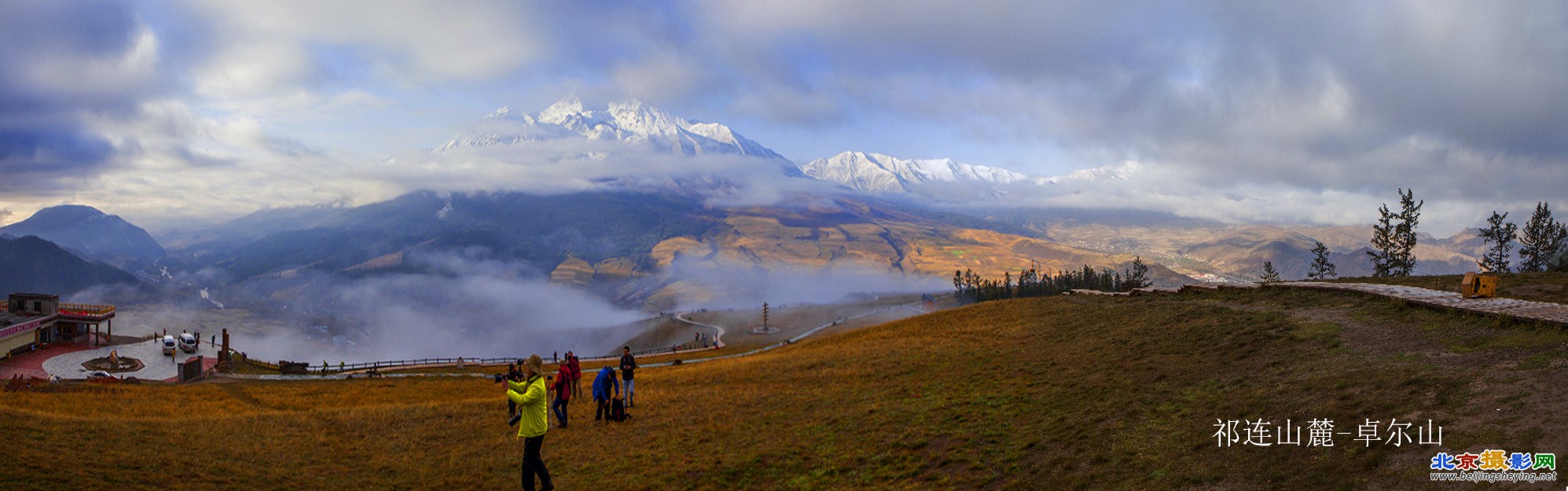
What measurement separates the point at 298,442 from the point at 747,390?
16.0 metres

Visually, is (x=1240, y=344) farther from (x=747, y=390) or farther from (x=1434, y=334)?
(x=747, y=390)

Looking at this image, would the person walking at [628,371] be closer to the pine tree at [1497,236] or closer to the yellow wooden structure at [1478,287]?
the yellow wooden structure at [1478,287]

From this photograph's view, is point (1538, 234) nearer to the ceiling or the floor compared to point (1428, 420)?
nearer to the ceiling

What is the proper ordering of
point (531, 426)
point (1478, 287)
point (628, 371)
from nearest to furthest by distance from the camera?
point (531, 426) < point (1478, 287) < point (628, 371)

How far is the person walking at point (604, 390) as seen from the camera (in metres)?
24.6

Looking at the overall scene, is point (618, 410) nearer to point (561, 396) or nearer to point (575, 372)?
point (561, 396)

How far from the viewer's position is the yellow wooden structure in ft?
71.6

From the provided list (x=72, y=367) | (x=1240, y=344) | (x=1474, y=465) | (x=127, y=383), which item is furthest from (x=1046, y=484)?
(x=72, y=367)

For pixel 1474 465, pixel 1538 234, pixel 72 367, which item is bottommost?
pixel 72 367

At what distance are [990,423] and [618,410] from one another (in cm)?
1260

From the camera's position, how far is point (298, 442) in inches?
869

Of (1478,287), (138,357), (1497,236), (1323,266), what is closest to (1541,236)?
(1497,236)

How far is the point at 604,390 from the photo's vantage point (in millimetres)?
24734

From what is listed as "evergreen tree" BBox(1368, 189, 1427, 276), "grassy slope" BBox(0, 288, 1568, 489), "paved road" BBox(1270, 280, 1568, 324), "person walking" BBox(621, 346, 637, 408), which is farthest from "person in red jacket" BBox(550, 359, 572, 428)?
"evergreen tree" BBox(1368, 189, 1427, 276)
